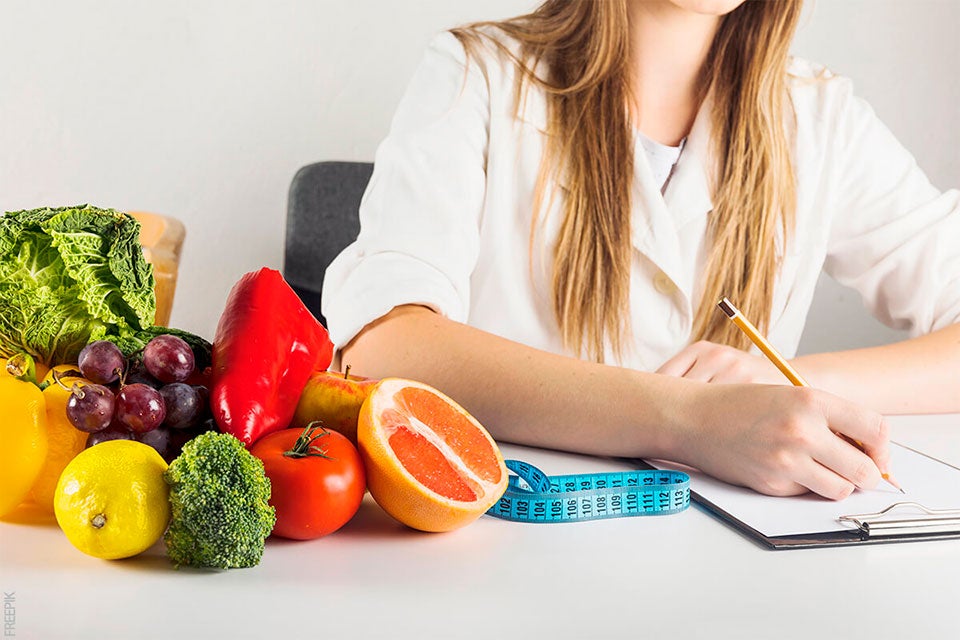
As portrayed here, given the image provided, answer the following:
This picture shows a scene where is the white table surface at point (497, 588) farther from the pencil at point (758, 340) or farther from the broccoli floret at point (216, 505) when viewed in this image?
the pencil at point (758, 340)

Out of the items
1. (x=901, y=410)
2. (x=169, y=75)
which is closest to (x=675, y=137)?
(x=901, y=410)

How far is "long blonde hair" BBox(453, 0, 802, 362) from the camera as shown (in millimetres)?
1369

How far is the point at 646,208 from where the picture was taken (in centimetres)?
140

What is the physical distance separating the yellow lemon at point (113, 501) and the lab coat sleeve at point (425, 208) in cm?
54

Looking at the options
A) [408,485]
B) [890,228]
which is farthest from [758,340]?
[890,228]

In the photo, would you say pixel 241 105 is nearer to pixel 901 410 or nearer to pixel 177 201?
pixel 177 201

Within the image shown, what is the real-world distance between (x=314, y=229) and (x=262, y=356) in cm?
136

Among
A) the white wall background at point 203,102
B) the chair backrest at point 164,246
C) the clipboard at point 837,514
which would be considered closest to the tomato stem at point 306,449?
the clipboard at point 837,514

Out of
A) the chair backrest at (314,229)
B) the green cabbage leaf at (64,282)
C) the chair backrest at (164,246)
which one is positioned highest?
the green cabbage leaf at (64,282)

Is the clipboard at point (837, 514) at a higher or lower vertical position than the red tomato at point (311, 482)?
lower

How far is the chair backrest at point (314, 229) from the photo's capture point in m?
1.99

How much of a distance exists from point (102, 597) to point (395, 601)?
159 millimetres

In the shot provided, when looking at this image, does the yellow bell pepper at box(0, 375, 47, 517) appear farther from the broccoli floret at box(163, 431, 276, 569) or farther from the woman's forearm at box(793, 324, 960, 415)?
the woman's forearm at box(793, 324, 960, 415)

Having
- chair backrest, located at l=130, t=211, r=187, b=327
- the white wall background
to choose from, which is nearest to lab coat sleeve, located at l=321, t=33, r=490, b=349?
chair backrest, located at l=130, t=211, r=187, b=327
